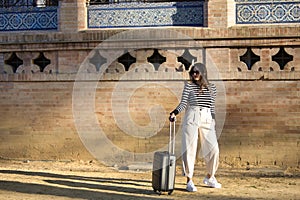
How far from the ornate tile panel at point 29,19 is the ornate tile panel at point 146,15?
0.81 m

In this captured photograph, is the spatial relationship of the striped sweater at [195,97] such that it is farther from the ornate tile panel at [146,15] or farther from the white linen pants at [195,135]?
the ornate tile panel at [146,15]

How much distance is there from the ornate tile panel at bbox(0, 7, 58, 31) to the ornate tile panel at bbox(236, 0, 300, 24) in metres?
3.70

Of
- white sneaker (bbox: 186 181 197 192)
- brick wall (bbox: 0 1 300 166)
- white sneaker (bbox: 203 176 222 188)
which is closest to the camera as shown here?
white sneaker (bbox: 186 181 197 192)

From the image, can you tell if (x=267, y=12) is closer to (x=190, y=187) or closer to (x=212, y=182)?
(x=212, y=182)

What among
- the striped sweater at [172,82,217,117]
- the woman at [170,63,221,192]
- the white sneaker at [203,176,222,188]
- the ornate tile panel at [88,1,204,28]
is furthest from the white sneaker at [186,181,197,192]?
the ornate tile panel at [88,1,204,28]

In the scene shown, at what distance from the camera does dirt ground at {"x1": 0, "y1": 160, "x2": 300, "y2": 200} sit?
9117 mm

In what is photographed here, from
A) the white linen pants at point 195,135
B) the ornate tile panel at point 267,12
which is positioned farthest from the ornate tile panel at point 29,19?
the white linen pants at point 195,135

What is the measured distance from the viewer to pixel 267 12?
1158cm

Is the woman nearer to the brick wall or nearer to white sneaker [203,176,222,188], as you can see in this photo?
white sneaker [203,176,222,188]

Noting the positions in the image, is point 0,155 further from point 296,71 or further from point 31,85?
point 296,71

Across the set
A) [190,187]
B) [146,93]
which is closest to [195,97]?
[190,187]

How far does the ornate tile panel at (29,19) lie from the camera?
1242cm

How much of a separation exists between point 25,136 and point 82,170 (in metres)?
1.60

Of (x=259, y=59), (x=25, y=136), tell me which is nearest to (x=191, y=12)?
(x=259, y=59)
